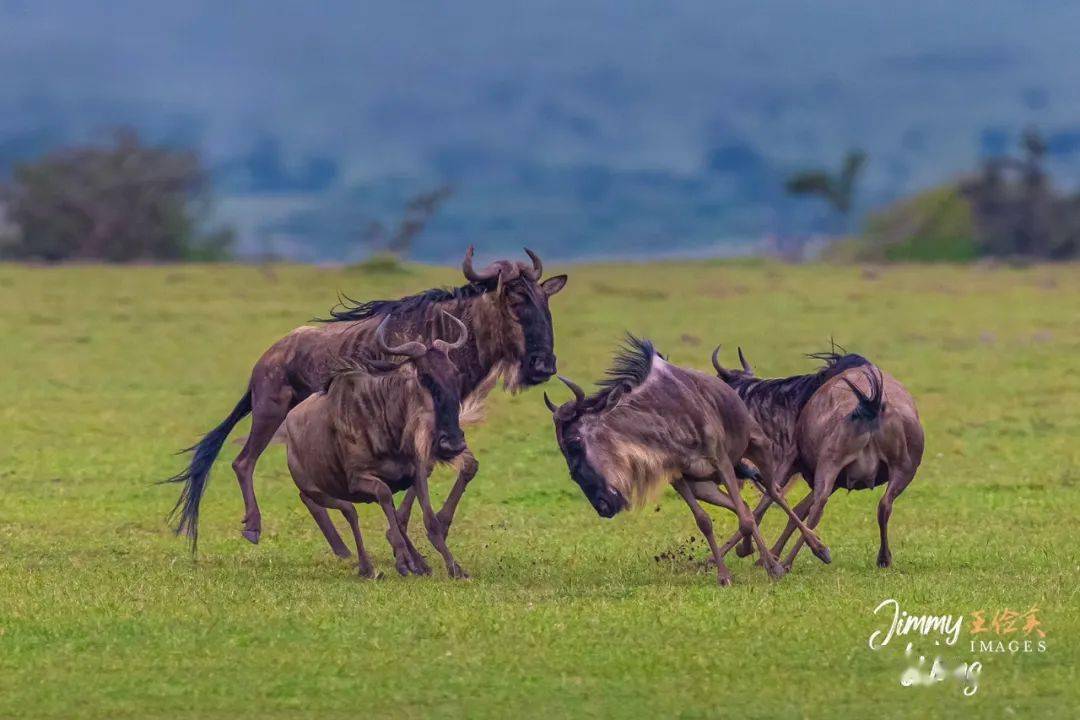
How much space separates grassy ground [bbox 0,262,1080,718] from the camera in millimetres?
8680

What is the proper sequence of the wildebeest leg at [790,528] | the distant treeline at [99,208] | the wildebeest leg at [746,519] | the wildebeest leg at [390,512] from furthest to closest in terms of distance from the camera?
the distant treeline at [99,208] < the wildebeest leg at [790,528] < the wildebeest leg at [390,512] < the wildebeest leg at [746,519]

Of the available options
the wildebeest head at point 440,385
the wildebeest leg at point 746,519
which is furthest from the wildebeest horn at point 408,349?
the wildebeest leg at point 746,519

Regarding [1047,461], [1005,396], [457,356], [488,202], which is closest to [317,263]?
[1005,396]

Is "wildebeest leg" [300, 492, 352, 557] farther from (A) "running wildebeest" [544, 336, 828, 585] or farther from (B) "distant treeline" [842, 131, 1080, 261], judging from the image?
(B) "distant treeline" [842, 131, 1080, 261]

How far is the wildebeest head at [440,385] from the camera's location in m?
11.8

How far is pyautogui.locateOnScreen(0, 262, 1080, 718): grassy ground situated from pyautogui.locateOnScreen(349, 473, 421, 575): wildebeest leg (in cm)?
28

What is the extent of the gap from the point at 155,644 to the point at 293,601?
121cm

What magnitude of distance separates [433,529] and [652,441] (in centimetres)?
141

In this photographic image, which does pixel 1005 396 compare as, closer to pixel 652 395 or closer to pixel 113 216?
pixel 652 395

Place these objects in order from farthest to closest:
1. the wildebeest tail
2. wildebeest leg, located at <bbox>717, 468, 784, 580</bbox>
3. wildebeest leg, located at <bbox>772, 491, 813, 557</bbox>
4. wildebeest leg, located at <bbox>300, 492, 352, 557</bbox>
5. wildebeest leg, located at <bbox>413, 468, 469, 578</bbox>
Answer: wildebeest leg, located at <bbox>300, 492, 352, 557</bbox> < the wildebeest tail < wildebeest leg, located at <bbox>772, 491, 813, 557</bbox> < wildebeest leg, located at <bbox>413, 468, 469, 578</bbox> < wildebeest leg, located at <bbox>717, 468, 784, 580</bbox>

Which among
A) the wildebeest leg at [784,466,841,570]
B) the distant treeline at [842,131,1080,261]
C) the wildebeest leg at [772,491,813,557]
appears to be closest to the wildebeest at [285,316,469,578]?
the wildebeest leg at [772,491,813,557]

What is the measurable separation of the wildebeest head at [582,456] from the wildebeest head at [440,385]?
2.01 feet

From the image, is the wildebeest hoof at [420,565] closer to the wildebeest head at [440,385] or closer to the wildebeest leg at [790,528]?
the wildebeest head at [440,385]

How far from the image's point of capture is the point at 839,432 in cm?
1205
